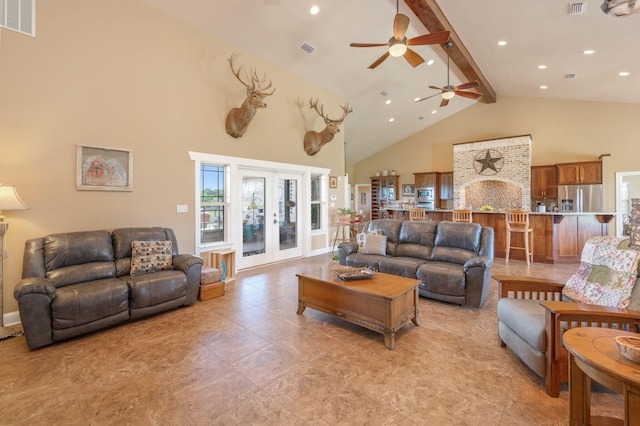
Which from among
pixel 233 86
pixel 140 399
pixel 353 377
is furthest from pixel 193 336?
pixel 233 86

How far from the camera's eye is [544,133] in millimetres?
8727

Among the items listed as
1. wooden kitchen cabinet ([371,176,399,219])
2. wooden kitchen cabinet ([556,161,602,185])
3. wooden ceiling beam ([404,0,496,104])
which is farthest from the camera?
wooden kitchen cabinet ([371,176,399,219])

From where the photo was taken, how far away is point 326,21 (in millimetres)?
4961

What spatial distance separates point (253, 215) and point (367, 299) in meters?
3.68

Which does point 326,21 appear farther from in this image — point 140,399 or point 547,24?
point 140,399

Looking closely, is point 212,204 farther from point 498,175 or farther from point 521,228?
point 498,175

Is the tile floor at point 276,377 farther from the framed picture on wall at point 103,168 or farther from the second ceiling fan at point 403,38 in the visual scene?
the second ceiling fan at point 403,38

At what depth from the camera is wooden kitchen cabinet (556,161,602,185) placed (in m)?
7.77

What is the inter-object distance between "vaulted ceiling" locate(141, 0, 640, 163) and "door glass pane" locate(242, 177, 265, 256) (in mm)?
2507

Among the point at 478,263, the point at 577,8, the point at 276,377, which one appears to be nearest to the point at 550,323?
the point at 478,263

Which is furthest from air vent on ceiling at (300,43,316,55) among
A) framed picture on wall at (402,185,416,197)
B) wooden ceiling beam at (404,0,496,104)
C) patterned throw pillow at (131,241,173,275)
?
framed picture on wall at (402,185,416,197)

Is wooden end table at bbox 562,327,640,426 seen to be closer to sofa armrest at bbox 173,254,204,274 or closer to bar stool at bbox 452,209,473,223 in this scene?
sofa armrest at bbox 173,254,204,274

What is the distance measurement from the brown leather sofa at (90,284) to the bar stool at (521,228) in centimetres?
615

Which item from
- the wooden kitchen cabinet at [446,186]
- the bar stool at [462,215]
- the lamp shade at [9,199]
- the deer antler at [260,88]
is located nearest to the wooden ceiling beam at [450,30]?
the deer antler at [260,88]
